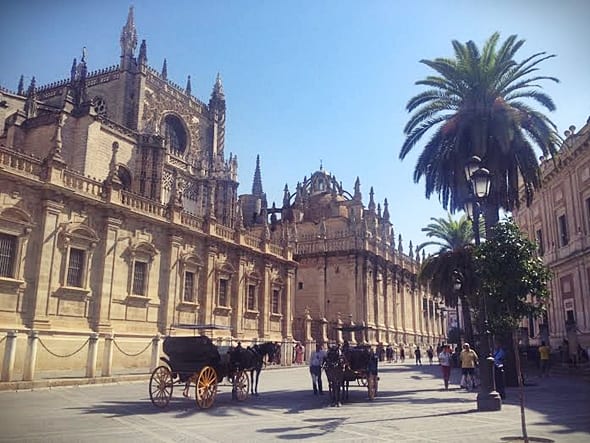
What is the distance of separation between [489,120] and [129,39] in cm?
3846

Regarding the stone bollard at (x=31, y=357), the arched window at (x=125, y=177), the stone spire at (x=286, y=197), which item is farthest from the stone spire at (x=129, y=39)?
the stone bollard at (x=31, y=357)

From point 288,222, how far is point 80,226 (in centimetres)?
3640

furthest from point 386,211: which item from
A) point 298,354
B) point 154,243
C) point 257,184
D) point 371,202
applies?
point 154,243

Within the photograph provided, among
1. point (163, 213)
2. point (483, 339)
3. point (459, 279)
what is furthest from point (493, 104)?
point (163, 213)

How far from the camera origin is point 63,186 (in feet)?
62.7

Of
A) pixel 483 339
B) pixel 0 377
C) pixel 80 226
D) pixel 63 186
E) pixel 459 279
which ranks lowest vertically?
pixel 0 377

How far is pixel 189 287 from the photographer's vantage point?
2628cm

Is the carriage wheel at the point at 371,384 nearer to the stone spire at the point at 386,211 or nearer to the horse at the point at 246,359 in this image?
the horse at the point at 246,359

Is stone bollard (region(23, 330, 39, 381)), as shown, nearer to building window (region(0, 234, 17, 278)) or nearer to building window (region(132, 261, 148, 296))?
building window (region(0, 234, 17, 278))

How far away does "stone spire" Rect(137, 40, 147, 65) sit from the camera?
1847 inches

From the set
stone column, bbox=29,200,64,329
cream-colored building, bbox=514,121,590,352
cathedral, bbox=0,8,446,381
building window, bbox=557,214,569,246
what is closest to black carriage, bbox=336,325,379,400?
cathedral, bbox=0,8,446,381

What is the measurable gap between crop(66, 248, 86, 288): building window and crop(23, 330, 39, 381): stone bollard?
307 centimetres

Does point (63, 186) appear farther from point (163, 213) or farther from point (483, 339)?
point (483, 339)

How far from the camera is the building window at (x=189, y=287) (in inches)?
1022
